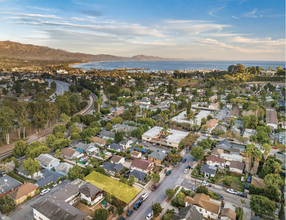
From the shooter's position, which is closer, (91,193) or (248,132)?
(91,193)

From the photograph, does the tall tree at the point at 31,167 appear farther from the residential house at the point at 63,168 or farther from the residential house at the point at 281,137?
the residential house at the point at 281,137

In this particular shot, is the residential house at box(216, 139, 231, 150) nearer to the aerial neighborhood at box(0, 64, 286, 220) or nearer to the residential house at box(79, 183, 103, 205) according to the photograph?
the aerial neighborhood at box(0, 64, 286, 220)

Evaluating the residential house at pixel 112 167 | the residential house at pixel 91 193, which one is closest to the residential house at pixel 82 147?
the residential house at pixel 112 167

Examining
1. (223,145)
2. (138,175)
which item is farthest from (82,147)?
(223,145)

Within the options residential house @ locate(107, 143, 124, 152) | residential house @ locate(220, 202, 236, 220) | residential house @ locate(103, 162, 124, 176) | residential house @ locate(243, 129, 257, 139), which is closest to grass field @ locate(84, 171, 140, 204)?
residential house @ locate(103, 162, 124, 176)

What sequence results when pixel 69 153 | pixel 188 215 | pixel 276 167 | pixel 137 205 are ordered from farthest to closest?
pixel 69 153 < pixel 276 167 < pixel 137 205 < pixel 188 215

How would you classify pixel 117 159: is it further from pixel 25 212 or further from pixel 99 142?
pixel 25 212

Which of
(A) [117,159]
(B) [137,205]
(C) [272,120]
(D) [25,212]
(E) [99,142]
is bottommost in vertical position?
(D) [25,212]
